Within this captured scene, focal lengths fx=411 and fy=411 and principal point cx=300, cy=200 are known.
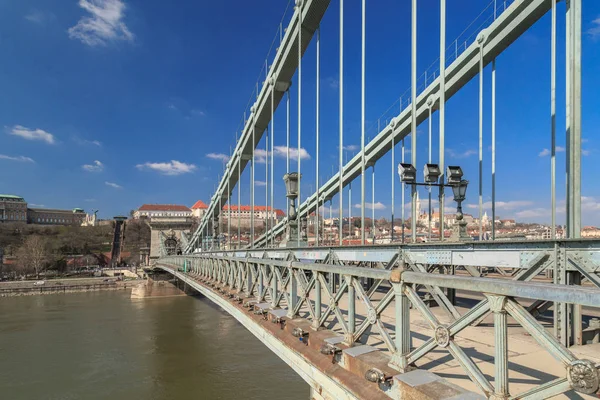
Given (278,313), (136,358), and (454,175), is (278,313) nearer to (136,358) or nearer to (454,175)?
(454,175)

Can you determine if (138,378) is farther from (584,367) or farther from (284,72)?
(584,367)

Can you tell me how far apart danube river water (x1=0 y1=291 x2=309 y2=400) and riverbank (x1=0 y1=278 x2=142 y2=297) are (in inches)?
561

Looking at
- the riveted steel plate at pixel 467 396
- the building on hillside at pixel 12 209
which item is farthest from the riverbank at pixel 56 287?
the building on hillside at pixel 12 209

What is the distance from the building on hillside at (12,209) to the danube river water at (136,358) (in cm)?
10403

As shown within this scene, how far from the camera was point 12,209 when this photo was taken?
406 feet

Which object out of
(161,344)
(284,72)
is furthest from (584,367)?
(161,344)

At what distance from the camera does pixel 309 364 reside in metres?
5.08

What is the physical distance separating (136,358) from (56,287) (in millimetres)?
37687

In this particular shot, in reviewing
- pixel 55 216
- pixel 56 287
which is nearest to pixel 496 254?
pixel 56 287

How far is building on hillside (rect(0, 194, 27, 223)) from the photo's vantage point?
397 feet

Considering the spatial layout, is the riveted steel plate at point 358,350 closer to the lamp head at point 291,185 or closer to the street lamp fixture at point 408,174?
the street lamp fixture at point 408,174

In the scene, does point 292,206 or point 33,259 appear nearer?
point 292,206

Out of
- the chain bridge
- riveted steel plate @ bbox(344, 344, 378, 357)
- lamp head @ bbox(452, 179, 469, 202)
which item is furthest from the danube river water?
riveted steel plate @ bbox(344, 344, 378, 357)

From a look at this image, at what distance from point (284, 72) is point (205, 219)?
25864 mm
